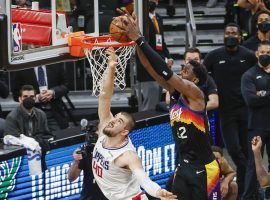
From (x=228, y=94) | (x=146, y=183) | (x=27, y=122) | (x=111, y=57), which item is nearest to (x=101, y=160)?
(x=146, y=183)

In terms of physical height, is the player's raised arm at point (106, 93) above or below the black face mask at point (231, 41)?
below

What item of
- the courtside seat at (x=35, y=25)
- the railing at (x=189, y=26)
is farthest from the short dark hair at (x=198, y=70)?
the railing at (x=189, y=26)

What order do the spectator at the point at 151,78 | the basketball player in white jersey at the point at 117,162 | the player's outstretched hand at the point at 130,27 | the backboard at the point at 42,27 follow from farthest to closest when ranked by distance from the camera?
the spectator at the point at 151,78 < the basketball player in white jersey at the point at 117,162 < the backboard at the point at 42,27 < the player's outstretched hand at the point at 130,27

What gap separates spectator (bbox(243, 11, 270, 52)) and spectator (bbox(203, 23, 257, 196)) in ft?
1.30

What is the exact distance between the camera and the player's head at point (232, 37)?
44.4 ft

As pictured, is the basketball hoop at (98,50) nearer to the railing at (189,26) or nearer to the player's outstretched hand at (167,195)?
the player's outstretched hand at (167,195)

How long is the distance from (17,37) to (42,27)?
2.75 ft

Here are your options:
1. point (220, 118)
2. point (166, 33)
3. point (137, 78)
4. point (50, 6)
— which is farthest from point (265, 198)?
point (166, 33)

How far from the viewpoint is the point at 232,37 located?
531 inches

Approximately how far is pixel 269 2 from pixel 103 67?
16.6 ft

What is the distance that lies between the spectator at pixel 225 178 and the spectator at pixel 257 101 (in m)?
1.06

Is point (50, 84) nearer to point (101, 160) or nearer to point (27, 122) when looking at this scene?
point (27, 122)

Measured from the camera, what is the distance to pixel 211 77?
13.5 meters

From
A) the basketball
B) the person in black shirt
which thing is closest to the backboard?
the basketball
